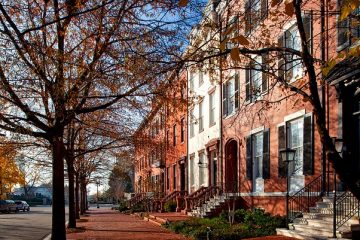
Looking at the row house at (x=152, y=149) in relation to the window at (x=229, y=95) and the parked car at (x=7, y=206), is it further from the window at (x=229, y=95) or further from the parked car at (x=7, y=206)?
the parked car at (x=7, y=206)

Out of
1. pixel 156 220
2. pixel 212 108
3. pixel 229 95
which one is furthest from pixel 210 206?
pixel 212 108

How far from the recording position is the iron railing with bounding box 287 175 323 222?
54.5ft

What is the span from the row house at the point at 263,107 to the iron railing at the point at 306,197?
154 millimetres

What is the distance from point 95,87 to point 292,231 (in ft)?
25.0

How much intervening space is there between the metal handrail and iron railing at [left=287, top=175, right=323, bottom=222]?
2.11m

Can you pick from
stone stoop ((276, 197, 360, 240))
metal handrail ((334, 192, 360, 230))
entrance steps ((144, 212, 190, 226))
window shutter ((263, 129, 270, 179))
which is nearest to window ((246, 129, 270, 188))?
window shutter ((263, 129, 270, 179))

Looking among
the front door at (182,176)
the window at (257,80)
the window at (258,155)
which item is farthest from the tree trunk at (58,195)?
the front door at (182,176)

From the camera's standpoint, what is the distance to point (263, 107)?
39.6 feet

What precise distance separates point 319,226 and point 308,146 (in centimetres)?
368

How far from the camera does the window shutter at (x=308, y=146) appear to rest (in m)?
17.1

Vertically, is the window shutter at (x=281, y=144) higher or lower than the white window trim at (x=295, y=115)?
lower

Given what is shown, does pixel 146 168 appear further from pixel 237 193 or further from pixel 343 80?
pixel 343 80

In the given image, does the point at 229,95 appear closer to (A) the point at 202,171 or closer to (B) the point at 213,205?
(B) the point at 213,205

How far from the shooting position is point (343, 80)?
1512 cm
